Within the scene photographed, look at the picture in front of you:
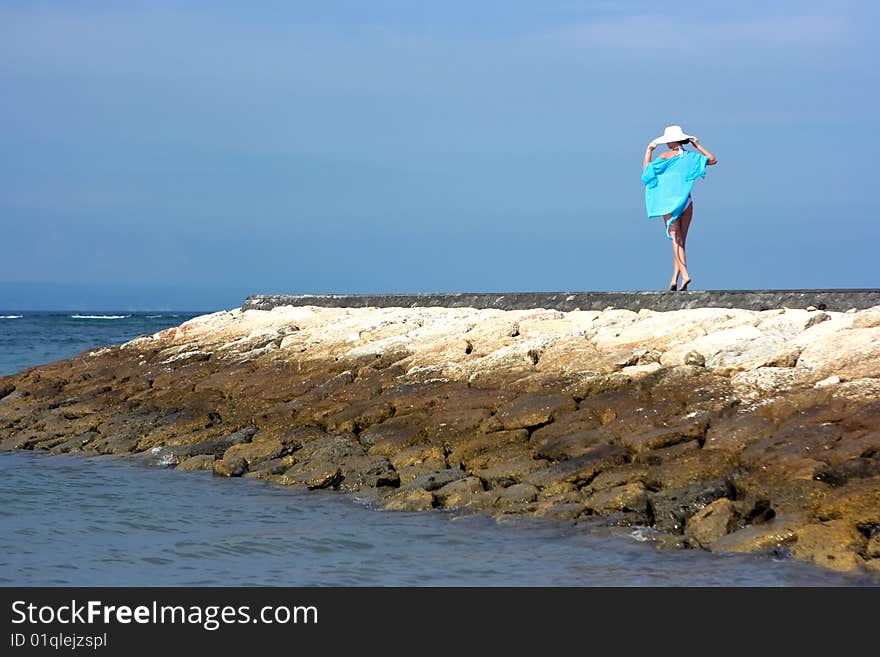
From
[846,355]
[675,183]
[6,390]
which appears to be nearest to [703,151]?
[675,183]

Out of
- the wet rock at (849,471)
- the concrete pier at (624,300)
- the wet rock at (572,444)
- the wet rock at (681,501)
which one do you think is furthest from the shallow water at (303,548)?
the concrete pier at (624,300)

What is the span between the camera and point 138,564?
8141 millimetres

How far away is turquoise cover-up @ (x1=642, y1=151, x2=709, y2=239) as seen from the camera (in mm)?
13812

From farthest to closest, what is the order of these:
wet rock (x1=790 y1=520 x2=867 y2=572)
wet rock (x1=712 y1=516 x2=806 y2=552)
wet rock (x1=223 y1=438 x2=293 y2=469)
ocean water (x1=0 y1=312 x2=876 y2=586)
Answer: wet rock (x1=223 y1=438 x2=293 y2=469), wet rock (x1=712 y1=516 x2=806 y2=552), ocean water (x1=0 y1=312 x2=876 y2=586), wet rock (x1=790 y1=520 x2=867 y2=572)

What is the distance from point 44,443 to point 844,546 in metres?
9.76

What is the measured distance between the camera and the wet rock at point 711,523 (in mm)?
8094

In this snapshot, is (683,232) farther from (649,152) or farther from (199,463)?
(199,463)

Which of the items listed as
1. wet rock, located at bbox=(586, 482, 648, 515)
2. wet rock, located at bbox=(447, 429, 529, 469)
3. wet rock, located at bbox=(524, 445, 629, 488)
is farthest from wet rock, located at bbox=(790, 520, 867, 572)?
wet rock, located at bbox=(447, 429, 529, 469)

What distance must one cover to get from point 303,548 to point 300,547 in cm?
4

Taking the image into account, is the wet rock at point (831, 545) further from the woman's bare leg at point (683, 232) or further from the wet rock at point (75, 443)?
the wet rock at point (75, 443)

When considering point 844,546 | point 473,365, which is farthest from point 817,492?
point 473,365

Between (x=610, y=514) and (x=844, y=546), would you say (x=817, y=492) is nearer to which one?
(x=844, y=546)

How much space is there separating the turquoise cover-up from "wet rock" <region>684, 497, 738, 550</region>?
607cm

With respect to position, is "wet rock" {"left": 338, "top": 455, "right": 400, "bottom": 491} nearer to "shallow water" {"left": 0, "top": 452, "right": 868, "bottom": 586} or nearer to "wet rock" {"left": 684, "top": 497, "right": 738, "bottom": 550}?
"shallow water" {"left": 0, "top": 452, "right": 868, "bottom": 586}
